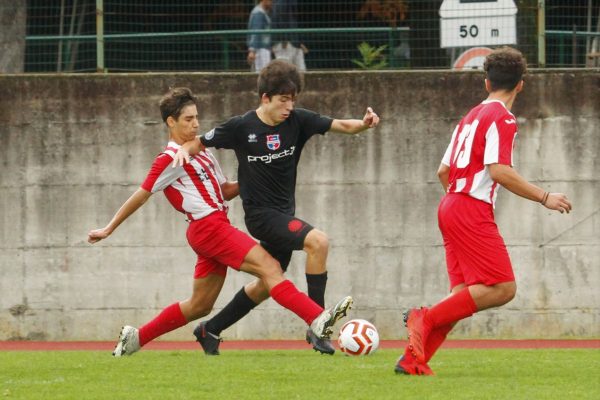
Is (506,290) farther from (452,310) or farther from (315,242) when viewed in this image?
(315,242)

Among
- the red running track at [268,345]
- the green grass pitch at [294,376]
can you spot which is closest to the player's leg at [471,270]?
the green grass pitch at [294,376]

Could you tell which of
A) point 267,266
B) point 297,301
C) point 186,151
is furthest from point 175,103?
point 297,301

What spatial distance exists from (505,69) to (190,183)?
8.42ft

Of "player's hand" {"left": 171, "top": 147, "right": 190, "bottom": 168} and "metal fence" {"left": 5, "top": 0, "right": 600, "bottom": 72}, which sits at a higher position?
"metal fence" {"left": 5, "top": 0, "right": 600, "bottom": 72}

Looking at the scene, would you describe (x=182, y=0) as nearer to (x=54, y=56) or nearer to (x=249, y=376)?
(x=54, y=56)

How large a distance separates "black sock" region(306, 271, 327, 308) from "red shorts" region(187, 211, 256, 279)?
1.57ft

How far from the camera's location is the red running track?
38.3 feet

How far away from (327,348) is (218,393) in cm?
131

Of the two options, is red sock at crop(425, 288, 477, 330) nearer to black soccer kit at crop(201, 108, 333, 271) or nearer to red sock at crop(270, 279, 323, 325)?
red sock at crop(270, 279, 323, 325)

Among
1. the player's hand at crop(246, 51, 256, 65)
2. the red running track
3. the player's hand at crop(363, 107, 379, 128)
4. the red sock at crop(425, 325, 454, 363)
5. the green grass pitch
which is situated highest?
the player's hand at crop(246, 51, 256, 65)

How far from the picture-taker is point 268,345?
12.2m

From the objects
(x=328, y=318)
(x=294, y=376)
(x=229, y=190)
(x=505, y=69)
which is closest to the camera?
(x=505, y=69)

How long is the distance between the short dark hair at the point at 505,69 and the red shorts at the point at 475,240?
716 mm

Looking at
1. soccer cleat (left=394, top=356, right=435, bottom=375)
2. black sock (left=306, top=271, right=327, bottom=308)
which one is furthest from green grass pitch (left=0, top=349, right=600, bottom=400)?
black sock (left=306, top=271, right=327, bottom=308)
